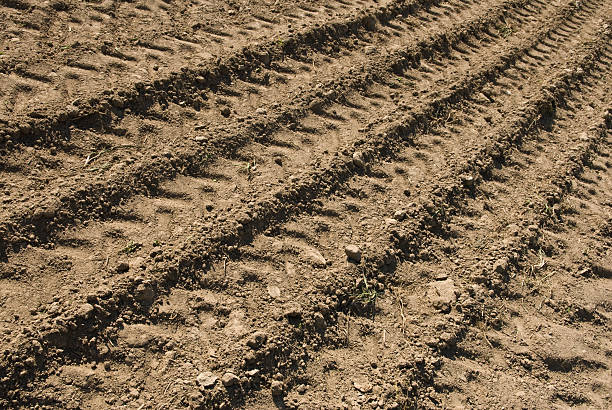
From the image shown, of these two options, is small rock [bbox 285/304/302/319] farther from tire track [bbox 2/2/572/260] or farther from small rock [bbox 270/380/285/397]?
tire track [bbox 2/2/572/260]

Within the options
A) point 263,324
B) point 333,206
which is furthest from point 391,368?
point 333,206

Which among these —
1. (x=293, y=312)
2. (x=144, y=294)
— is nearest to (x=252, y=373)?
(x=293, y=312)

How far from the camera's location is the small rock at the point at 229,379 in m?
2.53

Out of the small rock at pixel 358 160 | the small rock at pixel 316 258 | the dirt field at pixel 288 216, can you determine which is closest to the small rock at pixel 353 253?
the dirt field at pixel 288 216

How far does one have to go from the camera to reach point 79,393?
243cm

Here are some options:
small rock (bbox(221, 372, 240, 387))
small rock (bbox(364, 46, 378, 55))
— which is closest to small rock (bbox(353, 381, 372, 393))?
small rock (bbox(221, 372, 240, 387))

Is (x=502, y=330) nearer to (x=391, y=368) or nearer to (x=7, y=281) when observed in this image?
(x=391, y=368)

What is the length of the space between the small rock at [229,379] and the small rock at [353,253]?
3.21ft

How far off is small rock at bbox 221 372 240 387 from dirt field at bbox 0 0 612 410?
0.09 ft

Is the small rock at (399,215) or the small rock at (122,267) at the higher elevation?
the small rock at (399,215)

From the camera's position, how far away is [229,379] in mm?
2525

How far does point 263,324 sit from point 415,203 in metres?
1.32

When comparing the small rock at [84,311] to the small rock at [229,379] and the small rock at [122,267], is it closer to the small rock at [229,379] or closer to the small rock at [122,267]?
the small rock at [122,267]

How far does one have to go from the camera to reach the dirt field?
8.65 feet
